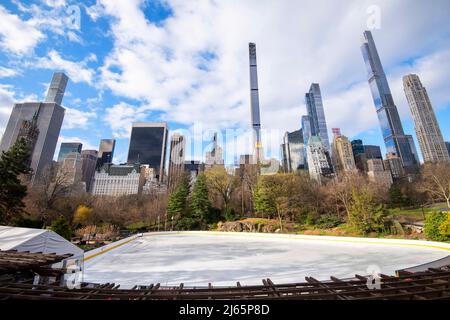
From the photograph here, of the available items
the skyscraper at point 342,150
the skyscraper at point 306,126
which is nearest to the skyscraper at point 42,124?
the skyscraper at point 342,150

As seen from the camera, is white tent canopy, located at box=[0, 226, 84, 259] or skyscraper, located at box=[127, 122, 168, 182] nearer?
white tent canopy, located at box=[0, 226, 84, 259]

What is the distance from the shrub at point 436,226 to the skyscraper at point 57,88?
206 metres

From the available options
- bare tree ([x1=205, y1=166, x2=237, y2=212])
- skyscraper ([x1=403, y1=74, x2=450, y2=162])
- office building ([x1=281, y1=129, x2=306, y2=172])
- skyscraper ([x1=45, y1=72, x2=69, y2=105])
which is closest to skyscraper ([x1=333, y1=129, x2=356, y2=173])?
office building ([x1=281, y1=129, x2=306, y2=172])

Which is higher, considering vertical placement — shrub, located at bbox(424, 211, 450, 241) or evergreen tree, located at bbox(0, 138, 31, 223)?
evergreen tree, located at bbox(0, 138, 31, 223)

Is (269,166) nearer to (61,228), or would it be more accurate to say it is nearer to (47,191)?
(61,228)

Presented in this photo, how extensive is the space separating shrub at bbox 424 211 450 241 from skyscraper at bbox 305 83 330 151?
15821 cm

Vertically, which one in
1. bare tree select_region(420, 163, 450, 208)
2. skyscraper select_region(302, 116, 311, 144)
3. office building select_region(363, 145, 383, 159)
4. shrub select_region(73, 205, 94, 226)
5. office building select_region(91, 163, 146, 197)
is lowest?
shrub select_region(73, 205, 94, 226)

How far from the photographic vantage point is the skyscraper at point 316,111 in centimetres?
16325

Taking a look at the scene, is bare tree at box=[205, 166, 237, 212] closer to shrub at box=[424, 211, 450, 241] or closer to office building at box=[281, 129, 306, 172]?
shrub at box=[424, 211, 450, 241]

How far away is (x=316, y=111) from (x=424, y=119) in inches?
3900

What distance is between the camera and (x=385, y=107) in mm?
121312

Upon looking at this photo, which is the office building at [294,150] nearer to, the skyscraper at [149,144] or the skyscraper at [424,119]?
the skyscraper at [424,119]

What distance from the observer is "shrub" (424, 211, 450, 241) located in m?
12.3
